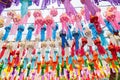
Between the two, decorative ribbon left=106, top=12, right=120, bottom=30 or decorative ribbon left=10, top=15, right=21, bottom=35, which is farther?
decorative ribbon left=106, top=12, right=120, bottom=30

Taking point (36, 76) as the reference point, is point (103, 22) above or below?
above

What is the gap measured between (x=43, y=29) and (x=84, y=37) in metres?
0.96

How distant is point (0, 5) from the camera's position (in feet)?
12.3

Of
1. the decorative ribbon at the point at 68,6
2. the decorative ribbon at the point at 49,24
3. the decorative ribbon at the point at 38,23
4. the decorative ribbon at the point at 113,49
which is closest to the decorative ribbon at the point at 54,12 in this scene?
the decorative ribbon at the point at 49,24

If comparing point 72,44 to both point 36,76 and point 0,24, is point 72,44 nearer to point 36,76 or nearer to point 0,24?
point 0,24

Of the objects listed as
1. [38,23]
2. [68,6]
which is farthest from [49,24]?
[68,6]

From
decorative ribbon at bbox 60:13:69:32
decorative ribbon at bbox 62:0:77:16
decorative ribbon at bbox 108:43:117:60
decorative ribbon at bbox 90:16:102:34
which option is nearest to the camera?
decorative ribbon at bbox 62:0:77:16

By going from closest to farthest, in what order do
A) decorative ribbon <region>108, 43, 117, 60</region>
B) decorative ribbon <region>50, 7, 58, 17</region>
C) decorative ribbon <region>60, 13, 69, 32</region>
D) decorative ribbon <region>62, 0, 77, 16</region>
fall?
decorative ribbon <region>62, 0, 77, 16</region> < decorative ribbon <region>60, 13, 69, 32</region> < decorative ribbon <region>50, 7, 58, 17</region> < decorative ribbon <region>108, 43, 117, 60</region>

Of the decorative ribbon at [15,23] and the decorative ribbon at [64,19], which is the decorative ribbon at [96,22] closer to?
the decorative ribbon at [64,19]

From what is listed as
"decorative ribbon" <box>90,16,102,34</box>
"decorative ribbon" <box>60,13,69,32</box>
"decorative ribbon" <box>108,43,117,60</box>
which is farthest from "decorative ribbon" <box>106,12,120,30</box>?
"decorative ribbon" <box>108,43,117,60</box>

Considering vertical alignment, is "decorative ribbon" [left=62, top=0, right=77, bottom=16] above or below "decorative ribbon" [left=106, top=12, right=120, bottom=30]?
above

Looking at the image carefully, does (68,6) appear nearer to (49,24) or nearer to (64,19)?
(64,19)

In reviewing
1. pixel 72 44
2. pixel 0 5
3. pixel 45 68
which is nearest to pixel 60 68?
pixel 45 68

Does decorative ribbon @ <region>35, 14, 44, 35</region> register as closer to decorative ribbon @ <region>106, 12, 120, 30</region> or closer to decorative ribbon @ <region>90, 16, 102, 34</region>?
decorative ribbon @ <region>90, 16, 102, 34</region>
